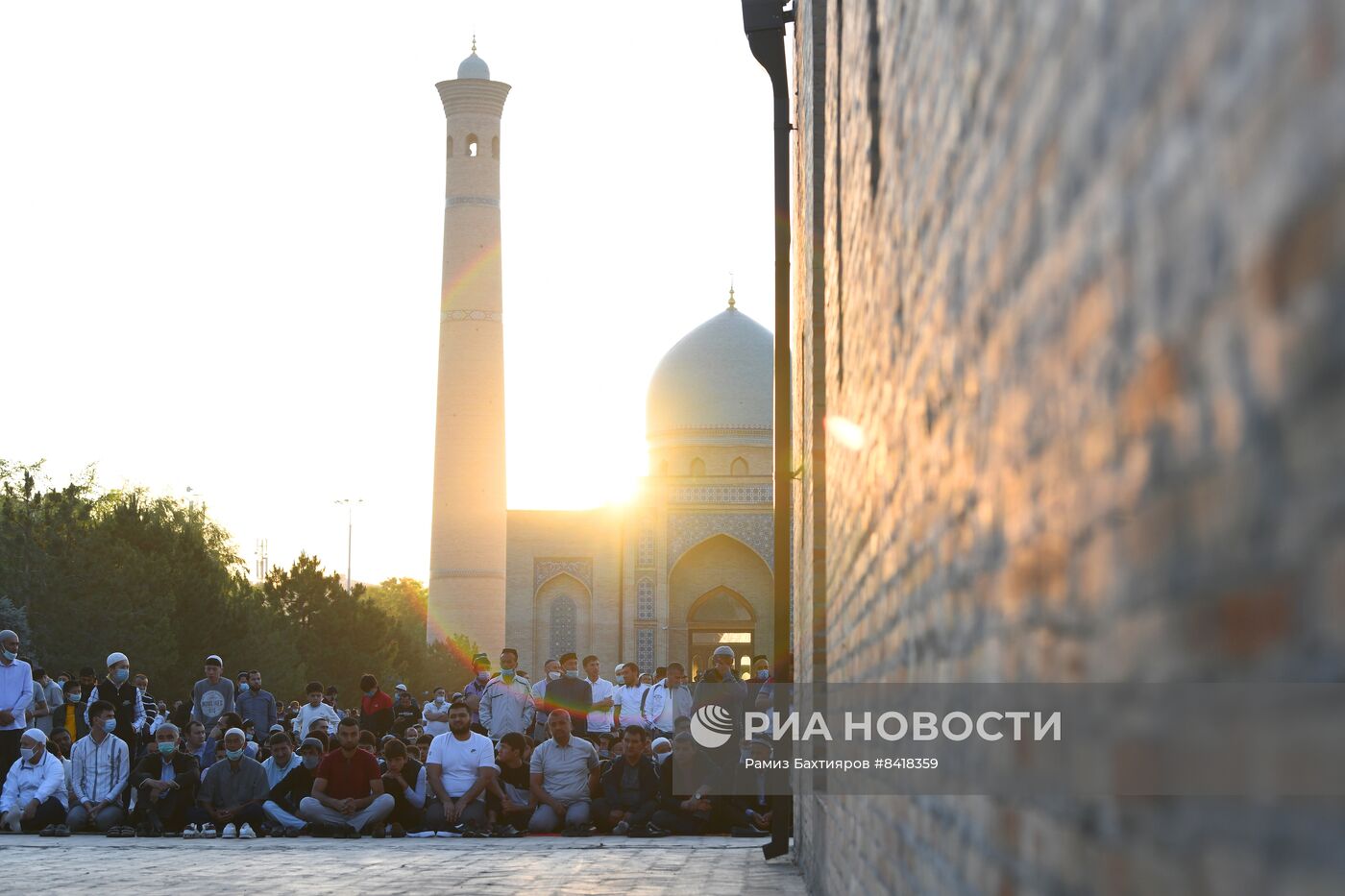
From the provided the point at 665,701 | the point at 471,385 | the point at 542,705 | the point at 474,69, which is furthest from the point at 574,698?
the point at 474,69

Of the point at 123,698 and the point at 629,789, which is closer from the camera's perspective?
the point at 629,789

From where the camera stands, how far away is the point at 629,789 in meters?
10.3

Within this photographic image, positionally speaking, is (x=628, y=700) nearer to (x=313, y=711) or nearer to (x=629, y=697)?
(x=629, y=697)

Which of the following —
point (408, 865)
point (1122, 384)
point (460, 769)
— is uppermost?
point (1122, 384)

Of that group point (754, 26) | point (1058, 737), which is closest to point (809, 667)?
point (754, 26)

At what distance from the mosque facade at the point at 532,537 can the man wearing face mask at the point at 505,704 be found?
20441 mm

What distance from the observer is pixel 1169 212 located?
0.93m

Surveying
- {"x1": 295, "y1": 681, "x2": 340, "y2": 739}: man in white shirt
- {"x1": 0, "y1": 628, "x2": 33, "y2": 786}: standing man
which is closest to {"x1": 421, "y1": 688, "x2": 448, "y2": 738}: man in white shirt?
{"x1": 295, "y1": 681, "x2": 340, "y2": 739}: man in white shirt

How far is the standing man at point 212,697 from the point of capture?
12.7m

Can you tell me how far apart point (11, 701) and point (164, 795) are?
53.0 inches

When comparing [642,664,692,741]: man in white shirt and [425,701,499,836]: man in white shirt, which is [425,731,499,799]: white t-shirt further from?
[642,664,692,741]: man in white shirt

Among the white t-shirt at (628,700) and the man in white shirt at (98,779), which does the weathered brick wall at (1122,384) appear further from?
the white t-shirt at (628,700)

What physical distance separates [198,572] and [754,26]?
67.1 feet

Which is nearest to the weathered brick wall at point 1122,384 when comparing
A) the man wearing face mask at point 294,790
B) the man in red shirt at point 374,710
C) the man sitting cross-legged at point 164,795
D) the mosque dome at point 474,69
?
the man wearing face mask at point 294,790
